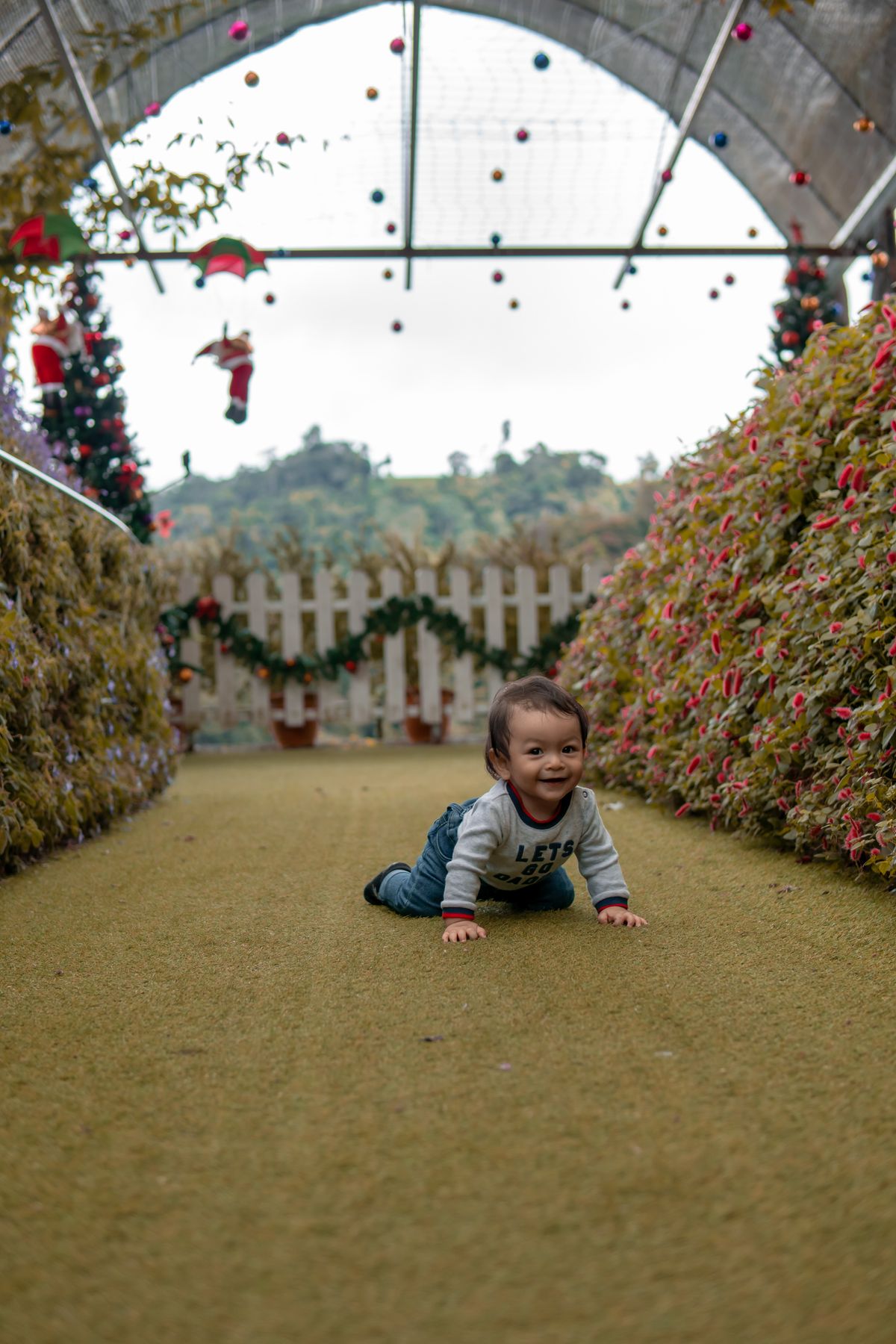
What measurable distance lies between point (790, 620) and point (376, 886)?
1394 millimetres

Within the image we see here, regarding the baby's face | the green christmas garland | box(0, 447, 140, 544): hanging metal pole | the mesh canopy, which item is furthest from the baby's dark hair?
the green christmas garland

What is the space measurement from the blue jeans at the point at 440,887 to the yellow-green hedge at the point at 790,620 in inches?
27.8

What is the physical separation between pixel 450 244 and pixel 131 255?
7.77 ft

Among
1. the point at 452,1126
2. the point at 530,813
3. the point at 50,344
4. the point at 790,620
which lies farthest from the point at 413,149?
the point at 452,1126

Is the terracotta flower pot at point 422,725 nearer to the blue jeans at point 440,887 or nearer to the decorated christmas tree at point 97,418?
the decorated christmas tree at point 97,418

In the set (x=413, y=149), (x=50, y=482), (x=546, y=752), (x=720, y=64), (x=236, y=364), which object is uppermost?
(x=720, y=64)

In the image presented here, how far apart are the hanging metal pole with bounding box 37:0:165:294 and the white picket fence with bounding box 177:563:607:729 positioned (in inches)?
123

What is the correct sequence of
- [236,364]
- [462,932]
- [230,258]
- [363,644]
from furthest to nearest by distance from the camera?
[363,644] → [236,364] → [230,258] → [462,932]

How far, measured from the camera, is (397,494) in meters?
17.8

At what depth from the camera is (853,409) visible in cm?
302

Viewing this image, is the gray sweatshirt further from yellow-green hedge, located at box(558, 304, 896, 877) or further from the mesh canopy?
the mesh canopy

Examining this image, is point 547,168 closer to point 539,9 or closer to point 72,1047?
point 539,9

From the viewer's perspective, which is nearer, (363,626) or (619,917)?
(619,917)

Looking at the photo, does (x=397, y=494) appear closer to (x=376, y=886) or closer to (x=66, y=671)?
(x=66, y=671)
